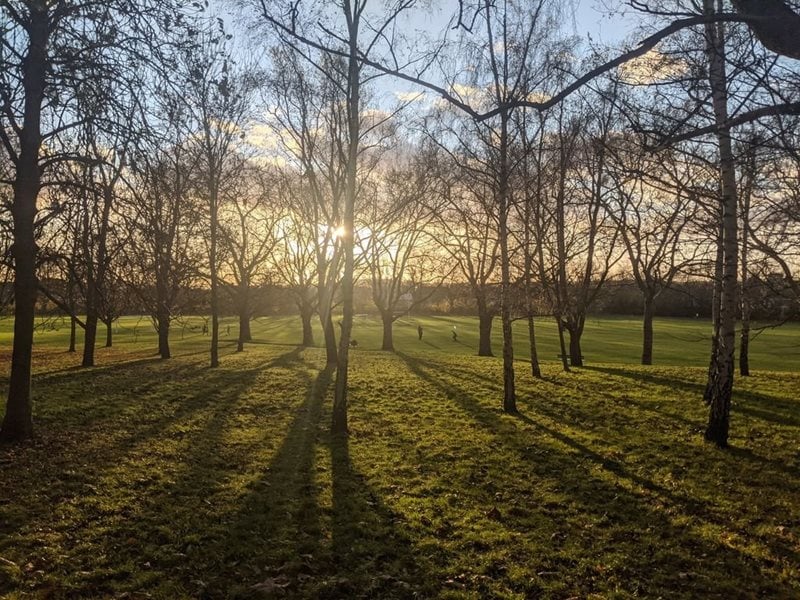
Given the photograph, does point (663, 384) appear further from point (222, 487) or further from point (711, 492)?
point (222, 487)

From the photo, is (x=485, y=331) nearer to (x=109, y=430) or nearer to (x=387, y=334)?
(x=387, y=334)

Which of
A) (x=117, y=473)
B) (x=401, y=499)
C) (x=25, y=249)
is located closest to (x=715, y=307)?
(x=401, y=499)

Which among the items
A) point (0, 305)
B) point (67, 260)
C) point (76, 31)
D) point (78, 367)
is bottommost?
point (78, 367)

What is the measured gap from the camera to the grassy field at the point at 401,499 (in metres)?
5.01

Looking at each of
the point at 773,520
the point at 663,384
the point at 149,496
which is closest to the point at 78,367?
the point at 149,496

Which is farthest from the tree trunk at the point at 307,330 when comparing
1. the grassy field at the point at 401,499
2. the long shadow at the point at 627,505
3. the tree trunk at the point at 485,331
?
the long shadow at the point at 627,505

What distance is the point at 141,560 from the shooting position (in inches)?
204

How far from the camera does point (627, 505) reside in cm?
696

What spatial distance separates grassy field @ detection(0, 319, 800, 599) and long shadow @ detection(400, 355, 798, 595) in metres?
0.03

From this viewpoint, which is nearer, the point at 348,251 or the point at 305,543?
the point at 305,543

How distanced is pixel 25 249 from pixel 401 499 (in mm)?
6968

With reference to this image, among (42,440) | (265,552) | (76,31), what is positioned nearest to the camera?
(265,552)

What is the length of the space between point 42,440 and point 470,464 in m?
7.21

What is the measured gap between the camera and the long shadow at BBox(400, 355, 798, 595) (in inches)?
211
